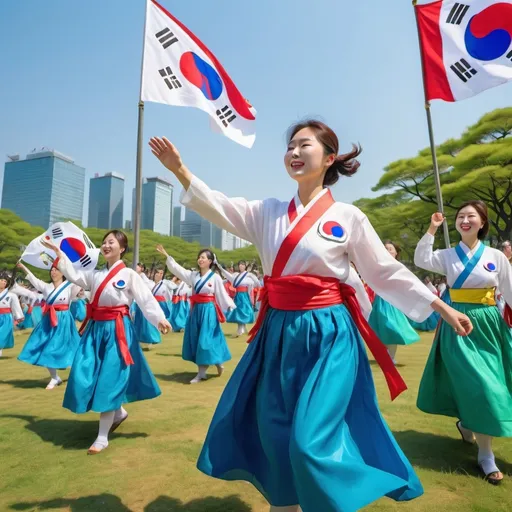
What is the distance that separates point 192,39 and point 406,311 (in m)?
5.23

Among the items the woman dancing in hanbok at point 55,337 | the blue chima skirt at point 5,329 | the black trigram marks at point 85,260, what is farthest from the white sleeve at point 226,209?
the blue chima skirt at point 5,329

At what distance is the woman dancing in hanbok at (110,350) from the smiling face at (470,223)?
2.77m

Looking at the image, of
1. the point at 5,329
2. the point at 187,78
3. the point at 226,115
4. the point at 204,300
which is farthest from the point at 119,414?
the point at 5,329

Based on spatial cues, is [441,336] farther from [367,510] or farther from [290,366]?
[290,366]

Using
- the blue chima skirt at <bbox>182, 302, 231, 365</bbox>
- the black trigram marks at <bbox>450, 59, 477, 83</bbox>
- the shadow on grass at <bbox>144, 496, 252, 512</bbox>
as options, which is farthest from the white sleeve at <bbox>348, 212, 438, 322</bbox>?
the blue chima skirt at <bbox>182, 302, 231, 365</bbox>

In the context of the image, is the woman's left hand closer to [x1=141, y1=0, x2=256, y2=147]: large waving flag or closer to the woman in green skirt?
the woman in green skirt

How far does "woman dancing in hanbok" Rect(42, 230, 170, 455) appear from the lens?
3957 mm

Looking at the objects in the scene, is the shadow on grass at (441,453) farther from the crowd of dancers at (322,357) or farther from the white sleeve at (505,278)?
the white sleeve at (505,278)

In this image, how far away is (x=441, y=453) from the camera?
371 centimetres

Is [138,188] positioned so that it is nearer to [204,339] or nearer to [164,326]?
[164,326]

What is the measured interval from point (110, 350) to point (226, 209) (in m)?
2.40

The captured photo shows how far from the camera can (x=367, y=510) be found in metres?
2.76

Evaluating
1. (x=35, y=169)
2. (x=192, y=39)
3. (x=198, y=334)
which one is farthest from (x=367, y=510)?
(x=35, y=169)

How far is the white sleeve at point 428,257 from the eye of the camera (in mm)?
3822
